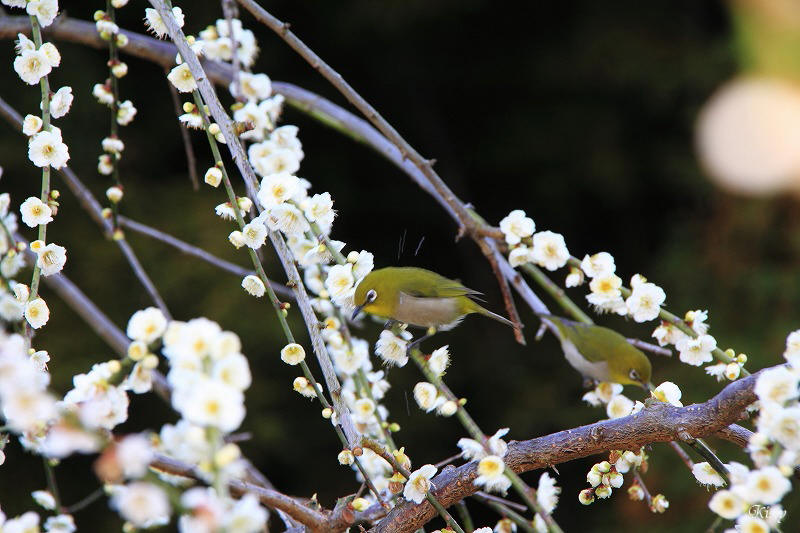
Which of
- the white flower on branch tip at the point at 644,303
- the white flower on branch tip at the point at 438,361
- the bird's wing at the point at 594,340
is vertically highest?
the bird's wing at the point at 594,340

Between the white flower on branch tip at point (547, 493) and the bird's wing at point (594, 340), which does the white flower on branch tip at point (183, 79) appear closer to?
the white flower on branch tip at point (547, 493)

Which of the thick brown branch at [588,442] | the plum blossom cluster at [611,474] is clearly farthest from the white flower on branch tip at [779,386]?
the plum blossom cluster at [611,474]

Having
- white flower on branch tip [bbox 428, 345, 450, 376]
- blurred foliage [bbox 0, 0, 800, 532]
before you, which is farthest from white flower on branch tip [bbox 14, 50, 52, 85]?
blurred foliage [bbox 0, 0, 800, 532]

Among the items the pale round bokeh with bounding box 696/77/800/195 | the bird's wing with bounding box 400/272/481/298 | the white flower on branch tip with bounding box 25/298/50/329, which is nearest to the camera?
the white flower on branch tip with bounding box 25/298/50/329

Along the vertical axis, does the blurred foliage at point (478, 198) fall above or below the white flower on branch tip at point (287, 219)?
above

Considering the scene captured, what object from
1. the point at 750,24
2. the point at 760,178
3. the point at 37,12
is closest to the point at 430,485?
the point at 37,12

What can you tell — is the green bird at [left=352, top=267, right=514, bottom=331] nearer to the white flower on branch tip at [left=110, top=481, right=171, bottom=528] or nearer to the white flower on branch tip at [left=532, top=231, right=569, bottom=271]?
the white flower on branch tip at [left=532, top=231, right=569, bottom=271]

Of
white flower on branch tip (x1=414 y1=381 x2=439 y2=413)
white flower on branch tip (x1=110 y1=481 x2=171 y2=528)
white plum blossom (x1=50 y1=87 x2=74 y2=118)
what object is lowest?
white flower on branch tip (x1=110 y1=481 x2=171 y2=528)
